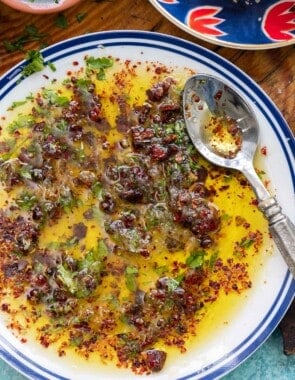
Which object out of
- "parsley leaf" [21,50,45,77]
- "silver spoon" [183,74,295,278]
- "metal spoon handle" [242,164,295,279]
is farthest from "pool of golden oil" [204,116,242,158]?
"parsley leaf" [21,50,45,77]

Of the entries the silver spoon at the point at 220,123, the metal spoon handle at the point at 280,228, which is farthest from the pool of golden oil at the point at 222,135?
the metal spoon handle at the point at 280,228

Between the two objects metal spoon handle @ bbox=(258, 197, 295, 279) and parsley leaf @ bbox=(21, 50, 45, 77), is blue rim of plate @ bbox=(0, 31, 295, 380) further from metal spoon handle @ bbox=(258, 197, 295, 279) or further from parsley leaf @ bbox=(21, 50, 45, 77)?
metal spoon handle @ bbox=(258, 197, 295, 279)

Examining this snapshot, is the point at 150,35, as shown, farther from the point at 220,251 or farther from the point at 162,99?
the point at 220,251

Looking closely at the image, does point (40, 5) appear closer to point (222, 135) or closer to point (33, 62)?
point (33, 62)

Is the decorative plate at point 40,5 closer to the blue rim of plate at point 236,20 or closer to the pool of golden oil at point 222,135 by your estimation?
the blue rim of plate at point 236,20

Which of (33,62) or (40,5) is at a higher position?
(40,5)

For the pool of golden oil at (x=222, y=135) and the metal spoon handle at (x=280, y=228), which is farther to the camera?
the pool of golden oil at (x=222, y=135)

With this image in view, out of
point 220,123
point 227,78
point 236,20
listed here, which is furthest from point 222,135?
point 236,20

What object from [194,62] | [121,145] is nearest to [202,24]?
[194,62]
